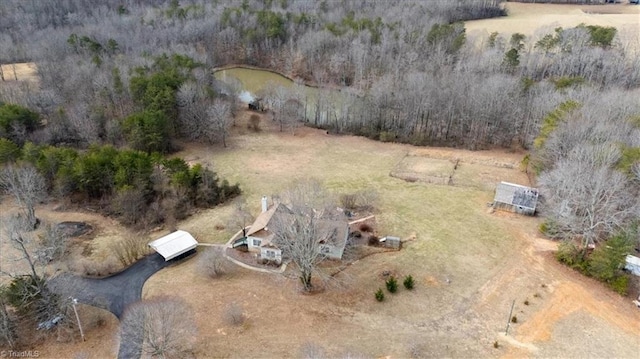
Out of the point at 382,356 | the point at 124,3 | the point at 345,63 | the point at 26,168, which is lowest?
the point at 382,356

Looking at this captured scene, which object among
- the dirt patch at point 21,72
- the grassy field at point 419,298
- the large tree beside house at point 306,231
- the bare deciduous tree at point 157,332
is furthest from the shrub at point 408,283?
the dirt patch at point 21,72

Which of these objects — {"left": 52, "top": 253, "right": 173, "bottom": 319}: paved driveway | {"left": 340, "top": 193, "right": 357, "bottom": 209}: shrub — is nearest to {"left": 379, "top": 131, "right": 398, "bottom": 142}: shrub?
{"left": 340, "top": 193, "right": 357, "bottom": 209}: shrub

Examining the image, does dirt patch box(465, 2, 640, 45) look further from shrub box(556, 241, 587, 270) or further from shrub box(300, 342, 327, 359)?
shrub box(300, 342, 327, 359)

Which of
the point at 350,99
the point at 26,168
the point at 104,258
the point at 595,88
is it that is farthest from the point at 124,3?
the point at 595,88

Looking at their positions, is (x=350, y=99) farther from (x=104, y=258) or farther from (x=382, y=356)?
(x=382, y=356)

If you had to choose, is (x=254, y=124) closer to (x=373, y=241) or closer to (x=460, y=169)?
(x=460, y=169)

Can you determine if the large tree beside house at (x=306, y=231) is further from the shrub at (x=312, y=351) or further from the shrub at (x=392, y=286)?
the shrub at (x=312, y=351)
